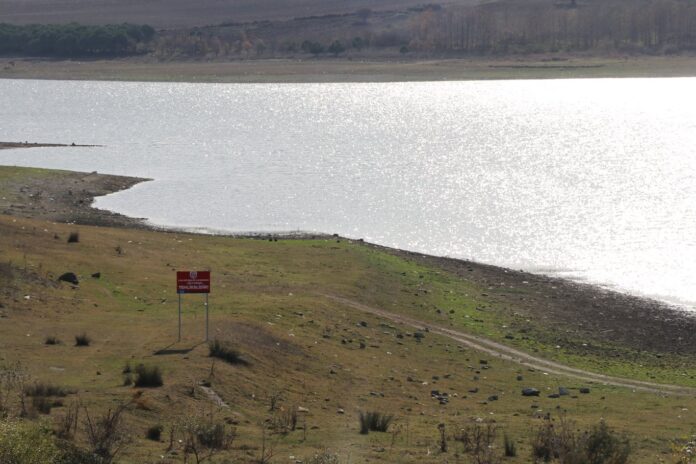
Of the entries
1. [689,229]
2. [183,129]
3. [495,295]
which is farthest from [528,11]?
[495,295]

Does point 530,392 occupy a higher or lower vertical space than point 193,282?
lower

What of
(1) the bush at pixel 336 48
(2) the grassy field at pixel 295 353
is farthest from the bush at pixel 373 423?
(1) the bush at pixel 336 48

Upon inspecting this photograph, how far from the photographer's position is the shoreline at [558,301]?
90.9ft

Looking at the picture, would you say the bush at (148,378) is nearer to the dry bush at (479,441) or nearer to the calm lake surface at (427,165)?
the dry bush at (479,441)

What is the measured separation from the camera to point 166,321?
925 inches

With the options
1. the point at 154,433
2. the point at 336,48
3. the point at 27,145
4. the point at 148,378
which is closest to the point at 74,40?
the point at 336,48

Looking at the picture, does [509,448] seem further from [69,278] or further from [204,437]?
[69,278]

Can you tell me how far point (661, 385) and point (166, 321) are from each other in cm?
1005

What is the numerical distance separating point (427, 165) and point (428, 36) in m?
92.6

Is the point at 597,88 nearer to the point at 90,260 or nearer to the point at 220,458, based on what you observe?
the point at 90,260

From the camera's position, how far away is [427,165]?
64.9 m

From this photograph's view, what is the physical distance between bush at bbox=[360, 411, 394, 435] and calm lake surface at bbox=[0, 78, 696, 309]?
55.3 ft

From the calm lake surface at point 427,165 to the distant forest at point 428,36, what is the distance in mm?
20781

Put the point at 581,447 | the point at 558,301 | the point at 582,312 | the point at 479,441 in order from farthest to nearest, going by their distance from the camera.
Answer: the point at 558,301 < the point at 582,312 < the point at 479,441 < the point at 581,447
